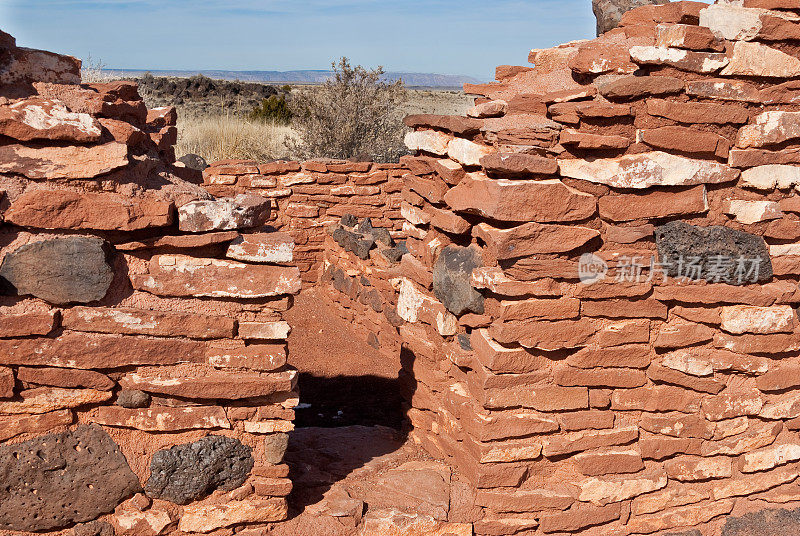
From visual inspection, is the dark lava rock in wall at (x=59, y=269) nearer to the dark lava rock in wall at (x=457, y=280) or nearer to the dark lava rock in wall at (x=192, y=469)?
the dark lava rock in wall at (x=192, y=469)

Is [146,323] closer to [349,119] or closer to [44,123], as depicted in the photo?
[44,123]

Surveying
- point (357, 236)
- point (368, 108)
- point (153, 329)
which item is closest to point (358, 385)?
point (357, 236)

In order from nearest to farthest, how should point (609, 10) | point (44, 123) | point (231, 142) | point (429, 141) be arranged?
point (44, 123), point (429, 141), point (609, 10), point (231, 142)

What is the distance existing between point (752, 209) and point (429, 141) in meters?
1.53

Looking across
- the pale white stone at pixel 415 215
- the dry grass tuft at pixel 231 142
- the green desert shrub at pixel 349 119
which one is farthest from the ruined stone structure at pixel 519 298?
the dry grass tuft at pixel 231 142

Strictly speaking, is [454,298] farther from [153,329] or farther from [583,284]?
[153,329]

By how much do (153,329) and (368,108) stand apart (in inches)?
391

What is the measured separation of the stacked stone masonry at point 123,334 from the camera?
8.27ft

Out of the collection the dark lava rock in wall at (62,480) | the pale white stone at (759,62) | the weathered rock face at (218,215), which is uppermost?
the pale white stone at (759,62)

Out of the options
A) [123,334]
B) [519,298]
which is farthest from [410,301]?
[123,334]

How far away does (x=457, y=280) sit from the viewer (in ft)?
10.8

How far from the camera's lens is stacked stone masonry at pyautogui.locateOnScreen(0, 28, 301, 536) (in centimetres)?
252

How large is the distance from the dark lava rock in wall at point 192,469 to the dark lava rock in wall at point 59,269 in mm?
704

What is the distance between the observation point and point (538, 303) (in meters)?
3.00
